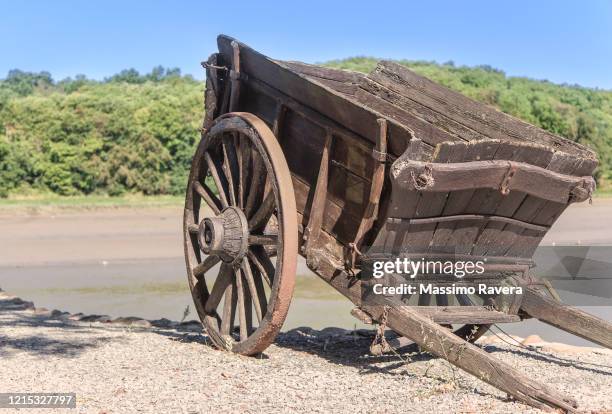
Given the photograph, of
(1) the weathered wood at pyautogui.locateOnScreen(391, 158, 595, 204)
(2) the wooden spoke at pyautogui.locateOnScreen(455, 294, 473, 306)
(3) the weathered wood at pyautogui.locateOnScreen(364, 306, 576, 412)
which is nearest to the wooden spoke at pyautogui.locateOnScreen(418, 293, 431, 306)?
(2) the wooden spoke at pyautogui.locateOnScreen(455, 294, 473, 306)

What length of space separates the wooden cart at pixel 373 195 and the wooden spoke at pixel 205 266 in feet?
0.07

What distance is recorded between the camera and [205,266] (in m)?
5.91

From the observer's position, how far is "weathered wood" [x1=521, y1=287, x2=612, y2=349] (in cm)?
502

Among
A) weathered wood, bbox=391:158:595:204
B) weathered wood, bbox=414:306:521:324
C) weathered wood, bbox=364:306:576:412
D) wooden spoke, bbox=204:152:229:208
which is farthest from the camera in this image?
wooden spoke, bbox=204:152:229:208

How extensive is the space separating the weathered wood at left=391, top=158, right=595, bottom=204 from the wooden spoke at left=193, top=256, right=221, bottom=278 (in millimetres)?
2096

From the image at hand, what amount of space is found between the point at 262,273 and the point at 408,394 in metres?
1.48

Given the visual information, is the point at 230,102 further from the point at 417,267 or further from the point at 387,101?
the point at 417,267

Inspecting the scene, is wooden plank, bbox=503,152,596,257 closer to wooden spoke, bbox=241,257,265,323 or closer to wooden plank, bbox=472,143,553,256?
wooden plank, bbox=472,143,553,256

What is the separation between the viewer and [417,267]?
4754mm

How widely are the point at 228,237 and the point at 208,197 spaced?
2.56 feet

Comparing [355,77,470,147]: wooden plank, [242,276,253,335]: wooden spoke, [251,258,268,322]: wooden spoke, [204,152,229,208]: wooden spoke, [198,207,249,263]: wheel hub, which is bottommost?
[242,276,253,335]: wooden spoke

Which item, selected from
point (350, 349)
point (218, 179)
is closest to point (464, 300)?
point (350, 349)

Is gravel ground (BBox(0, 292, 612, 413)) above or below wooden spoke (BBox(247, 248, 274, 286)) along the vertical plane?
below

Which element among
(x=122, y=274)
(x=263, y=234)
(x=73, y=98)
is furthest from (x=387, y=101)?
(x=73, y=98)
